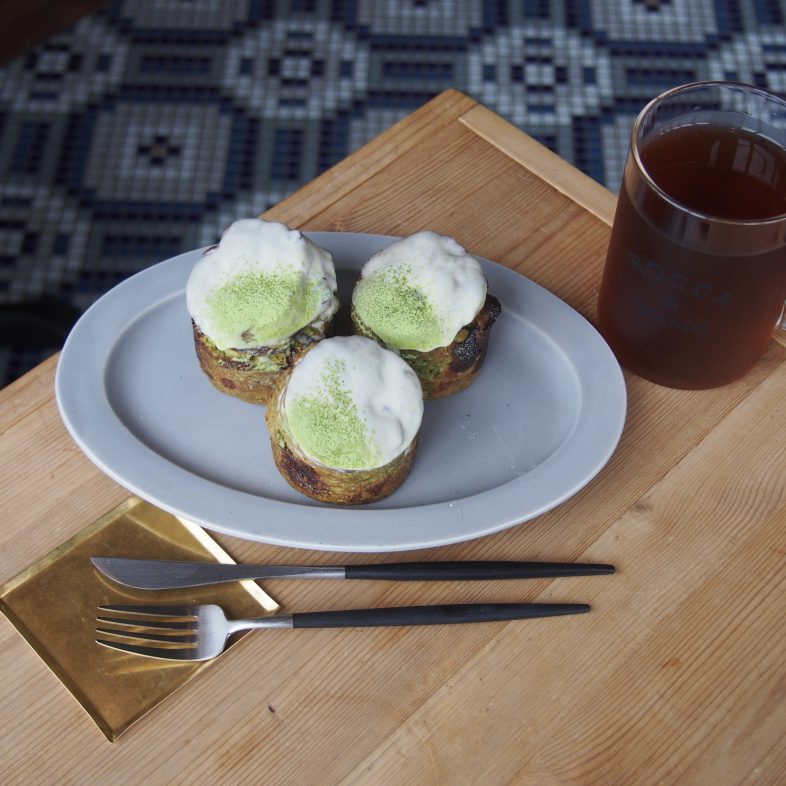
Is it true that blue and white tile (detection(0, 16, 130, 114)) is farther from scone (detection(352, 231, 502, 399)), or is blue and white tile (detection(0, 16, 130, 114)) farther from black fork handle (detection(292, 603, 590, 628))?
black fork handle (detection(292, 603, 590, 628))

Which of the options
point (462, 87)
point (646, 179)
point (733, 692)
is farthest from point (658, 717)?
point (462, 87)

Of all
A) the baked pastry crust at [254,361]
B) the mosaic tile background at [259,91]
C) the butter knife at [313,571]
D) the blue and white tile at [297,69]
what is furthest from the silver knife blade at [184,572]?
the blue and white tile at [297,69]

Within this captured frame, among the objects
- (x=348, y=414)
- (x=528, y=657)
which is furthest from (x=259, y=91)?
(x=528, y=657)

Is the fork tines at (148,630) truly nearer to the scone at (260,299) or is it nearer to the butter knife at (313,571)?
the butter knife at (313,571)

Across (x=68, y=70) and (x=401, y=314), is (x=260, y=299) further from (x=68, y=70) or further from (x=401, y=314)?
(x=68, y=70)

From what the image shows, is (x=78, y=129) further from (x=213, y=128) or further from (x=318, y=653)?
(x=318, y=653)
